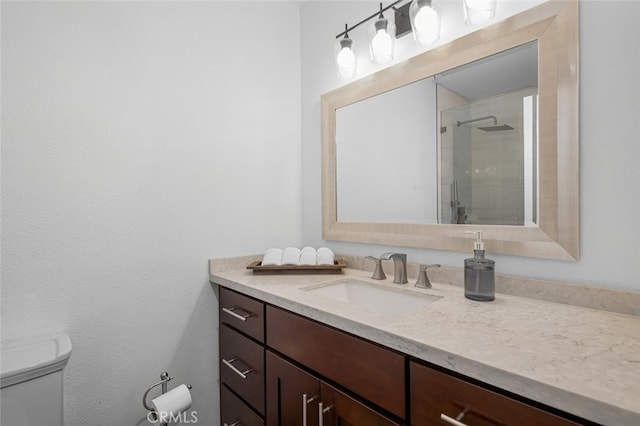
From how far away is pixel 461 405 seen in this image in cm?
63

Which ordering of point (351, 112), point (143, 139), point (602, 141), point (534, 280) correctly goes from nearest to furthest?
point (602, 141) < point (534, 280) < point (143, 139) < point (351, 112)

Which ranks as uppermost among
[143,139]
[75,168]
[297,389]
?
[143,139]

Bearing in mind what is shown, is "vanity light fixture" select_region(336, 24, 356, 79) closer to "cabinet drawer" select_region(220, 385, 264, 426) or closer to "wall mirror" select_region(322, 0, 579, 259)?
"wall mirror" select_region(322, 0, 579, 259)

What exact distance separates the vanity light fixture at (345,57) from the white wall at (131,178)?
16.2 inches

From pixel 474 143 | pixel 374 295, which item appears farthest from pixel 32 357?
pixel 474 143

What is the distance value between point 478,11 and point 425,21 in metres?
0.19

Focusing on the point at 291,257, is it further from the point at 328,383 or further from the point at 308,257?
the point at 328,383

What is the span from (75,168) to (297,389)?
1129 millimetres

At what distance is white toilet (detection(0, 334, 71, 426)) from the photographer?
913mm

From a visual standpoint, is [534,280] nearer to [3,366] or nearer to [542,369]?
[542,369]

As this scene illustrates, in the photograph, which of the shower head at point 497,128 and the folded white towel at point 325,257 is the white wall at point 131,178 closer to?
the folded white towel at point 325,257

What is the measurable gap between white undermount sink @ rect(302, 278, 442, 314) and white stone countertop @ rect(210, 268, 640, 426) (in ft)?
0.19

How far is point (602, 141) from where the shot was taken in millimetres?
881

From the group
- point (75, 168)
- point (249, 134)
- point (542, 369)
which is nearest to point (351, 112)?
point (249, 134)
